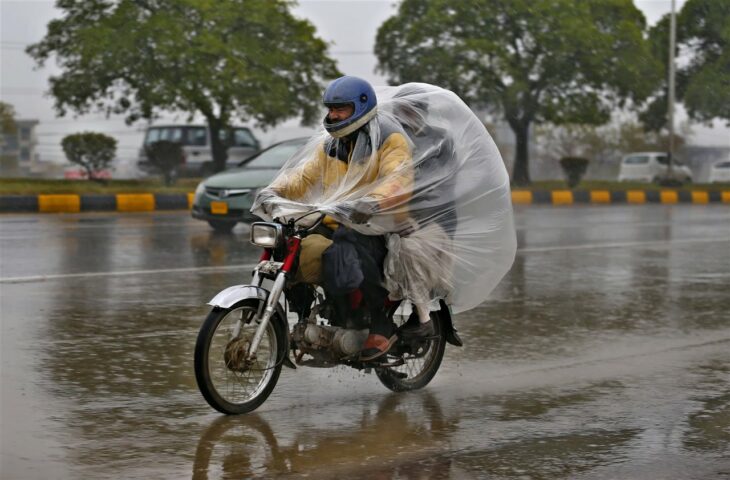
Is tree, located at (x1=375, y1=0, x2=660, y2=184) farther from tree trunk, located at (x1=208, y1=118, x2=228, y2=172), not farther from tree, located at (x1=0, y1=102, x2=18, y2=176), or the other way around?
tree, located at (x1=0, y1=102, x2=18, y2=176)

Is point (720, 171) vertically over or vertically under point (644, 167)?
under

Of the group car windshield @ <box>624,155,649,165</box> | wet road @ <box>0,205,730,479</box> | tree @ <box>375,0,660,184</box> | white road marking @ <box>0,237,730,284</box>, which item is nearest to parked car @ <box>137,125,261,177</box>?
tree @ <box>375,0,660,184</box>

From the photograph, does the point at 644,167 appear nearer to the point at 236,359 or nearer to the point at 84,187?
the point at 84,187

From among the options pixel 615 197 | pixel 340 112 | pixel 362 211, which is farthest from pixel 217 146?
pixel 362 211

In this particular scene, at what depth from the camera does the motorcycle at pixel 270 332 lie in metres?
5.32

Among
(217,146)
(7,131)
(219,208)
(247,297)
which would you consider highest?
(7,131)

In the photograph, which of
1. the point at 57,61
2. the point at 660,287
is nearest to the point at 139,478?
the point at 660,287

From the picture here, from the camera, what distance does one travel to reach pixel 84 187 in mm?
24156

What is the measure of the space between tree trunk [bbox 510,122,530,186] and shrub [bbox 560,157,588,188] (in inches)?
55.1

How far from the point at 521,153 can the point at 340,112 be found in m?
27.6

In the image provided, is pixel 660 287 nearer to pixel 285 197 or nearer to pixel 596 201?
pixel 285 197

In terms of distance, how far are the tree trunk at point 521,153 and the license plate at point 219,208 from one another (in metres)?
17.6

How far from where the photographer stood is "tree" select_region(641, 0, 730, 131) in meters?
35.5

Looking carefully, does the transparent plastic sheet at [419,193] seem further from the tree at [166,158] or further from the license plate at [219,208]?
the tree at [166,158]
